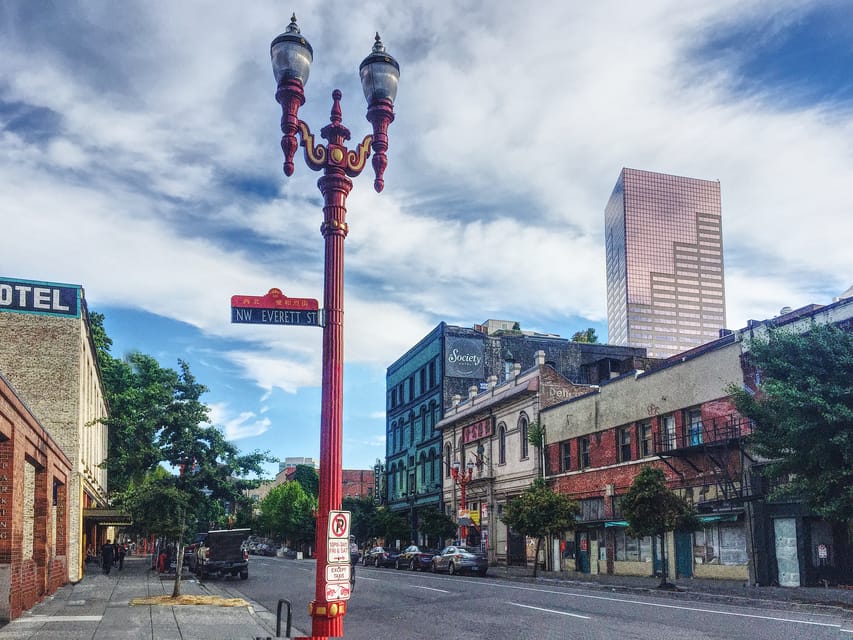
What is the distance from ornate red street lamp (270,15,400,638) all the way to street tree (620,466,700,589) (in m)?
23.8

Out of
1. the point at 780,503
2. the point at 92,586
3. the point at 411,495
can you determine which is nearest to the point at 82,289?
the point at 92,586

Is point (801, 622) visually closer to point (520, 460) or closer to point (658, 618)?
point (658, 618)

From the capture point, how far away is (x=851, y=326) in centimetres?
2734

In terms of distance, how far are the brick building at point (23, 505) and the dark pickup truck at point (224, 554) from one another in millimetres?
9600

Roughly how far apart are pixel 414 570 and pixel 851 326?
28337 millimetres

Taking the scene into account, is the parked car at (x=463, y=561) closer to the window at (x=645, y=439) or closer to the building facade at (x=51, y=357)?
the window at (x=645, y=439)

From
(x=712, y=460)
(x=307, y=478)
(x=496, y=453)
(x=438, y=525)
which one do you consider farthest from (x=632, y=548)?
(x=307, y=478)

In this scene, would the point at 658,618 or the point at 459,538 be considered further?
the point at 459,538

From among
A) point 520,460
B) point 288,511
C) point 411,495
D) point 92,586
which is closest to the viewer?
point 92,586

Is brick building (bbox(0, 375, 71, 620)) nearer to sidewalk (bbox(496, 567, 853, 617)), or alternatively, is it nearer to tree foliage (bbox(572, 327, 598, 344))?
sidewalk (bbox(496, 567, 853, 617))

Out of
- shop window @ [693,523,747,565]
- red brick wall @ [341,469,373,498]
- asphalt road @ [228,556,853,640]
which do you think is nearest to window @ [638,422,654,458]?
shop window @ [693,523,747,565]

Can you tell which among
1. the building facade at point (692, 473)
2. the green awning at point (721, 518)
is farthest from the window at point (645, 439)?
the green awning at point (721, 518)

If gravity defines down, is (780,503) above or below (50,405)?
below

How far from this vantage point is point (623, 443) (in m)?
41.9
